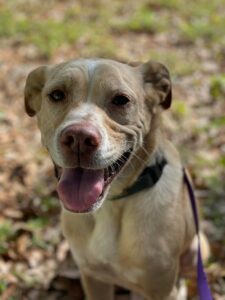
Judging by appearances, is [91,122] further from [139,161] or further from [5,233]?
[5,233]

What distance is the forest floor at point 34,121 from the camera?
3.82m

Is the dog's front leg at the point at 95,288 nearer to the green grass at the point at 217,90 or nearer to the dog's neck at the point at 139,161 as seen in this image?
the dog's neck at the point at 139,161

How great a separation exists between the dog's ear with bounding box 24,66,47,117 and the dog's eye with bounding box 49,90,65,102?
25 cm

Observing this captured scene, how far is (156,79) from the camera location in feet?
9.71

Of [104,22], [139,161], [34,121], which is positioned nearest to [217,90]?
[34,121]

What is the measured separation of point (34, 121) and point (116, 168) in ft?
9.44

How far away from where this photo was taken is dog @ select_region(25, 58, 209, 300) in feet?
8.33

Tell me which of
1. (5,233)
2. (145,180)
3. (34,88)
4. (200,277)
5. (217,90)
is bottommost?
(217,90)

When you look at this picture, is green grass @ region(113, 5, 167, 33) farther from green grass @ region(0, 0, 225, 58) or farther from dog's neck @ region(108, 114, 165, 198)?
dog's neck @ region(108, 114, 165, 198)

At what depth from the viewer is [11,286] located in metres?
3.64

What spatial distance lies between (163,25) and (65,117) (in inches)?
Result: 211

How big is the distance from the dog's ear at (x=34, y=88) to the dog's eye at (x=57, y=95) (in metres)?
0.25

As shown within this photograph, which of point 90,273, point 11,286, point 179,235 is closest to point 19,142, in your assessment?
point 11,286

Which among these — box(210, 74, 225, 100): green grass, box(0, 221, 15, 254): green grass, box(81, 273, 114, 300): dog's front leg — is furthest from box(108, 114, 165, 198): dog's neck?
box(210, 74, 225, 100): green grass
